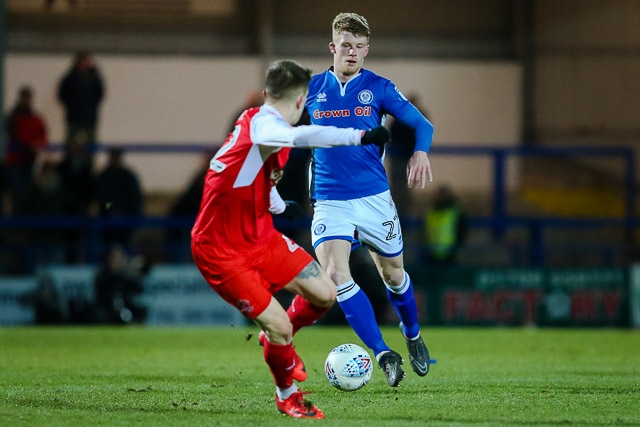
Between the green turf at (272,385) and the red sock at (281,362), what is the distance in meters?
0.21

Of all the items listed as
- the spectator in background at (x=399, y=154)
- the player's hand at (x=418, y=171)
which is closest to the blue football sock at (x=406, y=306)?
the player's hand at (x=418, y=171)

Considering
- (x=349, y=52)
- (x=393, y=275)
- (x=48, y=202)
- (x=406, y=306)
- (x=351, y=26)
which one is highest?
(x=351, y=26)

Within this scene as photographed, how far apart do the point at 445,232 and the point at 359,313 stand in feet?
27.7

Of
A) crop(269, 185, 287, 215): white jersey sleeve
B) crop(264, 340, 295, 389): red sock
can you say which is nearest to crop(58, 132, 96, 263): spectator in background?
crop(269, 185, 287, 215): white jersey sleeve

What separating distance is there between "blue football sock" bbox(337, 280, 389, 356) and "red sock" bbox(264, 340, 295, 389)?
1415 mm

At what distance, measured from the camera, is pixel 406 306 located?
800 cm

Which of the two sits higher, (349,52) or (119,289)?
(349,52)

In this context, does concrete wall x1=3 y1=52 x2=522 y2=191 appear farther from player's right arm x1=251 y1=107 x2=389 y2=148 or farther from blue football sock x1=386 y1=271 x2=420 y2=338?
player's right arm x1=251 y1=107 x2=389 y2=148

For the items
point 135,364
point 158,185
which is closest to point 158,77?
point 158,185

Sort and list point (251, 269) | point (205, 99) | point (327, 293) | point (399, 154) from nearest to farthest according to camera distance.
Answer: point (251, 269)
point (327, 293)
point (399, 154)
point (205, 99)

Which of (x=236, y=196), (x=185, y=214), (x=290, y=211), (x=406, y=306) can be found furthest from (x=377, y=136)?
(x=185, y=214)

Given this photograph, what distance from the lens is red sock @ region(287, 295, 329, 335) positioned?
6.75 meters

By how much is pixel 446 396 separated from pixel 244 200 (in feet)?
6.18

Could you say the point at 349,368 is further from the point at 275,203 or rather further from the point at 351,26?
the point at 351,26
